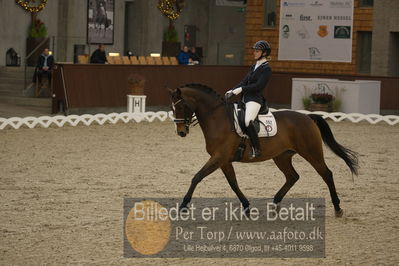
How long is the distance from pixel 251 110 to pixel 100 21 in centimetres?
2667

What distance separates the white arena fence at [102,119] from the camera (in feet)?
71.5

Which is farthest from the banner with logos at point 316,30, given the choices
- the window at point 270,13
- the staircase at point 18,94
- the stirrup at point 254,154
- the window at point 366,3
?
the stirrup at point 254,154

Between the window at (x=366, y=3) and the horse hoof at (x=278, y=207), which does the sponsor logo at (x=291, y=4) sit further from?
the horse hoof at (x=278, y=207)

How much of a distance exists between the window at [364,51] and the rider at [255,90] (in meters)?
21.6

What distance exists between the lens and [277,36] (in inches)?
1340

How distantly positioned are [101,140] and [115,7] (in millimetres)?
19190

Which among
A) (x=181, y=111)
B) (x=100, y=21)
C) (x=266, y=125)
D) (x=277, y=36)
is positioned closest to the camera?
(x=181, y=111)

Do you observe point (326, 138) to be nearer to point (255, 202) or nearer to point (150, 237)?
point (255, 202)

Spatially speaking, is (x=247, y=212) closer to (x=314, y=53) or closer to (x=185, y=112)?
(x=185, y=112)

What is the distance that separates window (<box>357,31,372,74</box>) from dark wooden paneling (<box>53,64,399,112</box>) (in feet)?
11.3

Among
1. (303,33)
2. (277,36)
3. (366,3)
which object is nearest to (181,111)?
(366,3)

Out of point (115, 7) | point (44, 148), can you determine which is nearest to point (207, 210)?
point (44, 148)

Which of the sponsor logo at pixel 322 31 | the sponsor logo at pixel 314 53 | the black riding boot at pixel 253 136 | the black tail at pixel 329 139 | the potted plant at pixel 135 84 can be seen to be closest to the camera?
the black riding boot at pixel 253 136

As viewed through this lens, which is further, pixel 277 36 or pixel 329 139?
pixel 277 36
